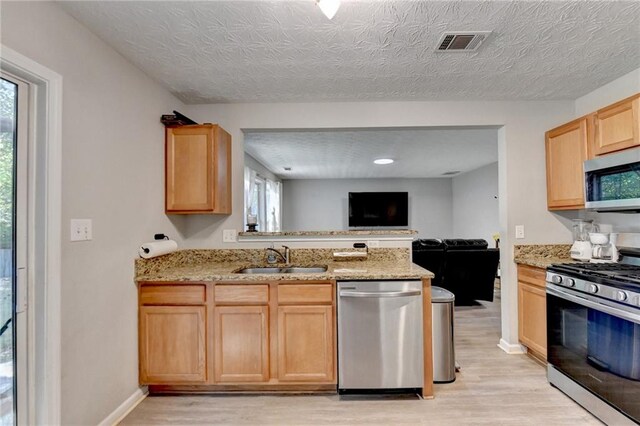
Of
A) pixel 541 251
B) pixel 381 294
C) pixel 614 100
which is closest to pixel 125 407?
pixel 381 294

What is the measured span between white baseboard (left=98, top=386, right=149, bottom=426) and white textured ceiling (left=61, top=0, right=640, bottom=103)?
228 centimetres

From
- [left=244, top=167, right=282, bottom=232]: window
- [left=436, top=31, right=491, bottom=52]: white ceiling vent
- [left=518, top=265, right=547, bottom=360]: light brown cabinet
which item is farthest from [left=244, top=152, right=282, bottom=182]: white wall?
[left=518, top=265, right=547, bottom=360]: light brown cabinet

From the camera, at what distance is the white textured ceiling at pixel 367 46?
65.8 inches

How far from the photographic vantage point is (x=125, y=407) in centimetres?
208

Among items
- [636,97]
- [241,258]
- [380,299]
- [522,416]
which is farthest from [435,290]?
[636,97]

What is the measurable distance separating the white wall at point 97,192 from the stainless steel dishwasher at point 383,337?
1468 millimetres

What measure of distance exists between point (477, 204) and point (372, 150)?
3416 mm

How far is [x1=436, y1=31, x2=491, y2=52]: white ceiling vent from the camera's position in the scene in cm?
187

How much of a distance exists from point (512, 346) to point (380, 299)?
1671 mm

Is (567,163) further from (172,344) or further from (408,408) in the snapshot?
(172,344)

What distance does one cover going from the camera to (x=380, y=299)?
2178 mm

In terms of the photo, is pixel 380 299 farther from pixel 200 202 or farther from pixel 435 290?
pixel 200 202

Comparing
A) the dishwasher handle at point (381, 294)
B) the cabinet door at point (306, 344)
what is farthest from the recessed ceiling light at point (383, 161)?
the cabinet door at point (306, 344)

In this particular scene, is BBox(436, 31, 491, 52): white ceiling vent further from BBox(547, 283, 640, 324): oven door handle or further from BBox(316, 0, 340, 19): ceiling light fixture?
BBox(547, 283, 640, 324): oven door handle
